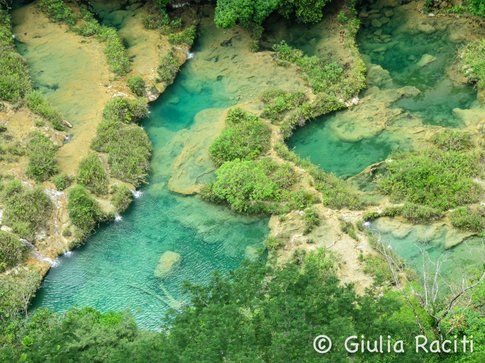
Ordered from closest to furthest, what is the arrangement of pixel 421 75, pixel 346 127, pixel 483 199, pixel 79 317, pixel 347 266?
pixel 79 317 < pixel 347 266 < pixel 483 199 < pixel 346 127 < pixel 421 75

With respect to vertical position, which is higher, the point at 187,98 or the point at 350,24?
the point at 350,24

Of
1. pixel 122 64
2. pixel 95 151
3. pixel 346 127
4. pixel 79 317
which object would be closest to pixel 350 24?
pixel 346 127

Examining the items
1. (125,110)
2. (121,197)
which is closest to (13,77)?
(125,110)

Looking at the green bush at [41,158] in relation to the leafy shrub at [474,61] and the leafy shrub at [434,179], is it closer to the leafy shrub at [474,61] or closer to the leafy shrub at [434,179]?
the leafy shrub at [434,179]

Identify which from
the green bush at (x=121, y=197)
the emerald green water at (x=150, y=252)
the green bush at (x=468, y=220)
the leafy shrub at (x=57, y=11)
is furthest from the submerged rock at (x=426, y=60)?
the leafy shrub at (x=57, y=11)

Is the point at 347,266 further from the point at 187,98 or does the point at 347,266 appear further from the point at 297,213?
the point at 187,98
